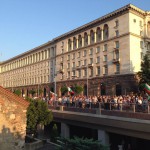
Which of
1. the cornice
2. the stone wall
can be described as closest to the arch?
the cornice

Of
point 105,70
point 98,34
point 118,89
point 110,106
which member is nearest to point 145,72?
point 118,89

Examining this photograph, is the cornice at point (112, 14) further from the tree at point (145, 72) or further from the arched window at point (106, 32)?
the tree at point (145, 72)

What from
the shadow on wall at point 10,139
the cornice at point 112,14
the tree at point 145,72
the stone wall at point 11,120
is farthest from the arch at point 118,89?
the shadow on wall at point 10,139

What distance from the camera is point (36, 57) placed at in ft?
299

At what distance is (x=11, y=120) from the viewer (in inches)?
603

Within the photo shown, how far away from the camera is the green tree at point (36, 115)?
24938 mm

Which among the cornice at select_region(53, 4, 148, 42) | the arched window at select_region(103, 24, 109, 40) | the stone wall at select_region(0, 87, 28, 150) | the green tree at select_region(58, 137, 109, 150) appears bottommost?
the green tree at select_region(58, 137, 109, 150)

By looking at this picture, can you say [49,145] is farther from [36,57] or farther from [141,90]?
[36,57]

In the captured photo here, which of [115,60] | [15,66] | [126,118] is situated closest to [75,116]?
[126,118]

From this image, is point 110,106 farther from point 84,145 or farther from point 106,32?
point 106,32

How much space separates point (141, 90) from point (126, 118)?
104 ft

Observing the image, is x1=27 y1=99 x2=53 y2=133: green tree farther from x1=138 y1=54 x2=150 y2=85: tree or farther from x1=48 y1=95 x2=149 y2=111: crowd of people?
x1=138 y1=54 x2=150 y2=85: tree

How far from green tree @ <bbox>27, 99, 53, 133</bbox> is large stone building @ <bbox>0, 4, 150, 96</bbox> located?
19374 millimetres

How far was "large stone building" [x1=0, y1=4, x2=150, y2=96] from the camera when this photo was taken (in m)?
52.5
